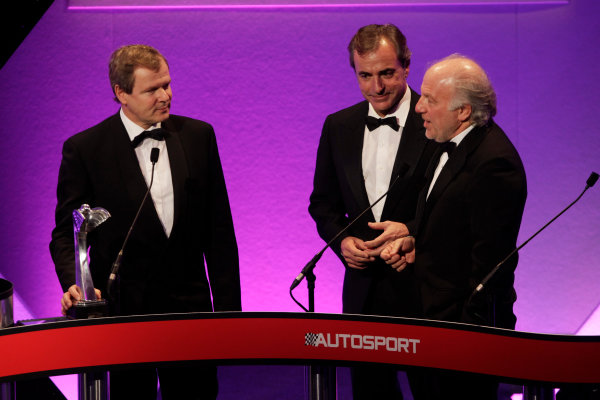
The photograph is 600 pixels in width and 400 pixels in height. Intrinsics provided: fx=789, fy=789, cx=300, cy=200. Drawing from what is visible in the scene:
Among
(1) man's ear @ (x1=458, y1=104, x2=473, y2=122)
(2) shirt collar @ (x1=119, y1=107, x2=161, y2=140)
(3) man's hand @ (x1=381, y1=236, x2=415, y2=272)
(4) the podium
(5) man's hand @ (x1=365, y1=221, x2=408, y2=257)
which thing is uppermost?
(2) shirt collar @ (x1=119, y1=107, x2=161, y2=140)

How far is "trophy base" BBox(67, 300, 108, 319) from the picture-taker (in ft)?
7.78

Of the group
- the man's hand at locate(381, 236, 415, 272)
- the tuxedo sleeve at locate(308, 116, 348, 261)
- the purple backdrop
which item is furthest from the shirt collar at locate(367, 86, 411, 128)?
the purple backdrop

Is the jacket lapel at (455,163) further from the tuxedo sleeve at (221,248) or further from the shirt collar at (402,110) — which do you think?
the tuxedo sleeve at (221,248)

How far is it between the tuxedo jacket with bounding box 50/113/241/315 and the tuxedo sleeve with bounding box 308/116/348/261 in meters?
0.42

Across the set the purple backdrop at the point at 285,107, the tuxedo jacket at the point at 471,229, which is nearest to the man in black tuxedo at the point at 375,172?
the tuxedo jacket at the point at 471,229

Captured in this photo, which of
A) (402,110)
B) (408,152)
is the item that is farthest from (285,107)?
(408,152)

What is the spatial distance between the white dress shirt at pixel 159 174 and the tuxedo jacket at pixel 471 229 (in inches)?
34.8

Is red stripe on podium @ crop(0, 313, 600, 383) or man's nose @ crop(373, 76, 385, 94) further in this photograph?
man's nose @ crop(373, 76, 385, 94)

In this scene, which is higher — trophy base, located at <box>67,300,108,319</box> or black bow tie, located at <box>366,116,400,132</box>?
black bow tie, located at <box>366,116,400,132</box>

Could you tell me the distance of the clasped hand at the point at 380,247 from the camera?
2760 millimetres

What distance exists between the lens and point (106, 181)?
9.24 ft

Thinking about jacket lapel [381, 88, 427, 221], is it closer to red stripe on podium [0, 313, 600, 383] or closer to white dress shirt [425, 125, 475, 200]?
white dress shirt [425, 125, 475, 200]

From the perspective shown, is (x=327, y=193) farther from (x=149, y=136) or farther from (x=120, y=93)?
(x=120, y=93)

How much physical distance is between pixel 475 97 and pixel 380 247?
2.06ft
